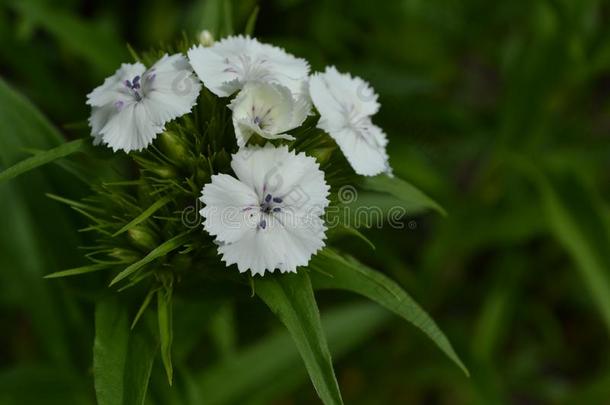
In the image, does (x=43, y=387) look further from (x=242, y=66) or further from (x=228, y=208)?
(x=242, y=66)

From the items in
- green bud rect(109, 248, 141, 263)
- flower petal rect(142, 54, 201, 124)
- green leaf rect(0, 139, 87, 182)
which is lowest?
green bud rect(109, 248, 141, 263)

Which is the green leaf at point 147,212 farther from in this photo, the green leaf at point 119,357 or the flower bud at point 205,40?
the flower bud at point 205,40

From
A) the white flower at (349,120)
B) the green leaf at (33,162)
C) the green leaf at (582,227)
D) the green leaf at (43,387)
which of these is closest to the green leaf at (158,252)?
the green leaf at (33,162)

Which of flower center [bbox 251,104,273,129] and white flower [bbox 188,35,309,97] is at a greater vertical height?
white flower [bbox 188,35,309,97]

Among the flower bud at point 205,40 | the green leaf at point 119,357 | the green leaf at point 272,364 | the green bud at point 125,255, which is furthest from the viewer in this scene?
the green leaf at point 272,364

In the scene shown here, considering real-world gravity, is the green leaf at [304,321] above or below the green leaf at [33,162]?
below

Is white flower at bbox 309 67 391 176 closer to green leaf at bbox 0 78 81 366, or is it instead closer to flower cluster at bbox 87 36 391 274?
flower cluster at bbox 87 36 391 274

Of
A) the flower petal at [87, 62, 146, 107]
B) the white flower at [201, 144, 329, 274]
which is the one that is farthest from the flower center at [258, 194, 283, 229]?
the flower petal at [87, 62, 146, 107]
